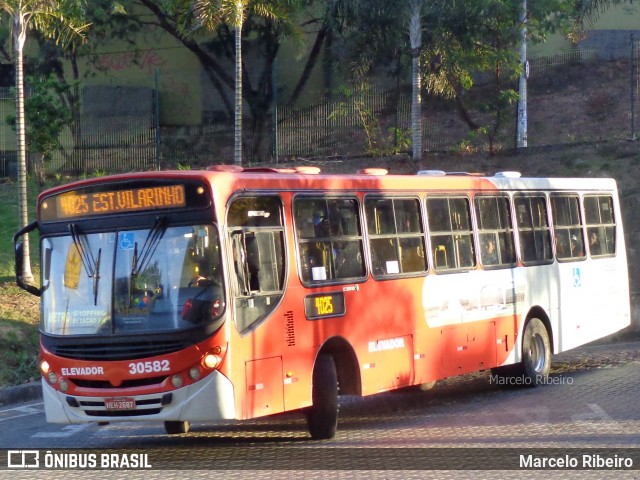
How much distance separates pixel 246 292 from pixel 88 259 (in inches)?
61.9

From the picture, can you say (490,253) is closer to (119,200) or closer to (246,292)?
(246,292)

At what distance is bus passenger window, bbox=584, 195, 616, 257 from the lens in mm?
16625

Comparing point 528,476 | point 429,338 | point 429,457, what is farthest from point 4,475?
point 429,338

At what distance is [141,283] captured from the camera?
944 cm

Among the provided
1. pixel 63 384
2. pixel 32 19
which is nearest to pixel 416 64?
pixel 32 19

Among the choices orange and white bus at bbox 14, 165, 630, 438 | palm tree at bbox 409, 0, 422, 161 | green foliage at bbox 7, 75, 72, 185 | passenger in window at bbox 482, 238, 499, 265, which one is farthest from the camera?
green foliage at bbox 7, 75, 72, 185

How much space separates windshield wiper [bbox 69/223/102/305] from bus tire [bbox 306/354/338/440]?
94.6 inches

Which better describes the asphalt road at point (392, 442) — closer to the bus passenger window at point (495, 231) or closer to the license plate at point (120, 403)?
the license plate at point (120, 403)

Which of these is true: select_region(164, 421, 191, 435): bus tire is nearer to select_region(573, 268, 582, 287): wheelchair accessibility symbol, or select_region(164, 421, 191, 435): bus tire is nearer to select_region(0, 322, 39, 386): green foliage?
select_region(0, 322, 39, 386): green foliage

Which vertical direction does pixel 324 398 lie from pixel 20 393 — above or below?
above

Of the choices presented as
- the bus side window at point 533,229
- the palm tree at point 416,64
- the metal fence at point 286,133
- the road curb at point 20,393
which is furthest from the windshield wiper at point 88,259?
the metal fence at point 286,133

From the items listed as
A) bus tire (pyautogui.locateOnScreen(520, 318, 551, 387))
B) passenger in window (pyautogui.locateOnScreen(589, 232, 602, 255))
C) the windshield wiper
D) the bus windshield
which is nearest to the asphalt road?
bus tire (pyautogui.locateOnScreen(520, 318, 551, 387))

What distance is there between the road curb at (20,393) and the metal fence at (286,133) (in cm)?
1405

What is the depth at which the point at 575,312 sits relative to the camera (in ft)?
52.9
